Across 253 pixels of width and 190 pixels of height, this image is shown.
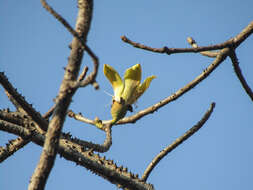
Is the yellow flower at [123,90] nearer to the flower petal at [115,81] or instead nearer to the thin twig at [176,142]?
the flower petal at [115,81]

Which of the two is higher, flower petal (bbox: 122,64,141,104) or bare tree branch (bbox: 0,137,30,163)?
flower petal (bbox: 122,64,141,104)

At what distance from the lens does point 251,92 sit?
2.26 meters

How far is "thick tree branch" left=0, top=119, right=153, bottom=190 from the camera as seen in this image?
194 centimetres

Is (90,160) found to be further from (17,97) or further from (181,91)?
(181,91)

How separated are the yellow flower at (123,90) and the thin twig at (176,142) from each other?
0.38 m

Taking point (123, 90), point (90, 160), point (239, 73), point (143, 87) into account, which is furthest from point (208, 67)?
point (90, 160)

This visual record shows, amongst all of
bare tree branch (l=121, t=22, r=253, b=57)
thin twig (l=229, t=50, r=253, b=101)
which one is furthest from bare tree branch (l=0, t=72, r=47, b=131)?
thin twig (l=229, t=50, r=253, b=101)

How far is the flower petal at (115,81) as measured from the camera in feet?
7.95

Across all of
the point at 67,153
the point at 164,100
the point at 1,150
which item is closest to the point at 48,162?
the point at 67,153

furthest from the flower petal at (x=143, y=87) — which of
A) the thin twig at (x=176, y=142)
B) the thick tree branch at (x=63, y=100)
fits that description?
the thick tree branch at (x=63, y=100)

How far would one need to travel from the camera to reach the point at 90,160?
2.02 metres

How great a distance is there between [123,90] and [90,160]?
1.90 ft

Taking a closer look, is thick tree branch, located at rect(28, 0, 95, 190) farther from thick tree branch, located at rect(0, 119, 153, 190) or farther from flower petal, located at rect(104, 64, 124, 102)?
flower petal, located at rect(104, 64, 124, 102)

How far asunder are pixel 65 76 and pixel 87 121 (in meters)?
1.45
